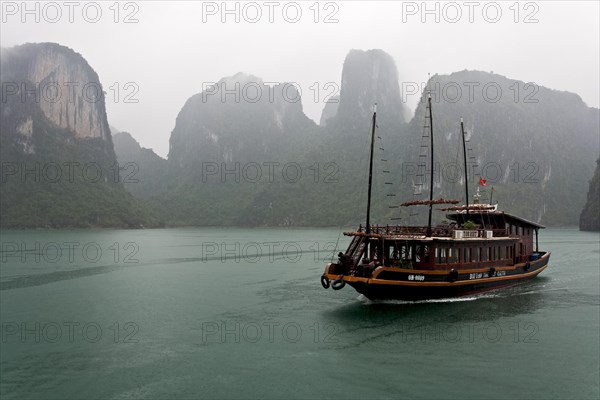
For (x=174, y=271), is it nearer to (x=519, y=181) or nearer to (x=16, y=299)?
(x=16, y=299)

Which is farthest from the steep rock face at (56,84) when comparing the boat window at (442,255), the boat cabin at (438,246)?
the boat window at (442,255)

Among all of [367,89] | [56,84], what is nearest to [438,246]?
[56,84]

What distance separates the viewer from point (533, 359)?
56.4 feet

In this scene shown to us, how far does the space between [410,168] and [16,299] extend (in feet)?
404

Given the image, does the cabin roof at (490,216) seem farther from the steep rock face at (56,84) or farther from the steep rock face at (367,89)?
the steep rock face at (367,89)

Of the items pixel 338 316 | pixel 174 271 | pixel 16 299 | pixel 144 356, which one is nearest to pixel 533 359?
pixel 338 316

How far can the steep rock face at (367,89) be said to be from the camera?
17275cm

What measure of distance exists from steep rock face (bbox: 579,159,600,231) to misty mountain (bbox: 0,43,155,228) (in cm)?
11737

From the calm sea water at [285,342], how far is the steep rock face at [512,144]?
118 metres

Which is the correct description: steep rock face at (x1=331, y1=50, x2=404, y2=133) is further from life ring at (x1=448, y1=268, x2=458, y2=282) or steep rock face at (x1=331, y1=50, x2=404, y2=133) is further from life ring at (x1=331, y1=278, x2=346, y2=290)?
life ring at (x1=331, y1=278, x2=346, y2=290)

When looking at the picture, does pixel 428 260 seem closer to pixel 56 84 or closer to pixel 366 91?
pixel 56 84

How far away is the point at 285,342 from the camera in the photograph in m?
19.2

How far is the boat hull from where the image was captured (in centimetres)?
2378

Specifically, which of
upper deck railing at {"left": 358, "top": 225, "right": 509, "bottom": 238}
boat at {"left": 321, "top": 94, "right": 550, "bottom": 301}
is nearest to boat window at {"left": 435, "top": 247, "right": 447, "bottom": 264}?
boat at {"left": 321, "top": 94, "right": 550, "bottom": 301}
